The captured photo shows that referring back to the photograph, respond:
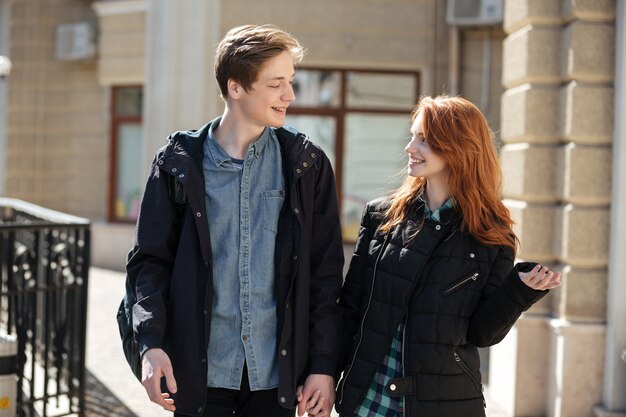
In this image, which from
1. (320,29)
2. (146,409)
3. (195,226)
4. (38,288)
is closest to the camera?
(195,226)

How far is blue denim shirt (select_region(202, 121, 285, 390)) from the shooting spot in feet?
10.5

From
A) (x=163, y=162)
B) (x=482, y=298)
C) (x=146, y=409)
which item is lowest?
(x=146, y=409)

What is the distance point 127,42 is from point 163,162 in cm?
1377

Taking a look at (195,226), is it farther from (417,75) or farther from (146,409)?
(417,75)

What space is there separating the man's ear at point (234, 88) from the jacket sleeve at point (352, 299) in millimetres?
702

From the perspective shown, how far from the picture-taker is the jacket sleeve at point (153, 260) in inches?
125

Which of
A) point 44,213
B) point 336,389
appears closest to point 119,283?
point 44,213

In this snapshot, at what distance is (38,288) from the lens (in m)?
6.21

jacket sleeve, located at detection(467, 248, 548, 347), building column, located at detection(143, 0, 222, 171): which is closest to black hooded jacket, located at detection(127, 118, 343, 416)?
jacket sleeve, located at detection(467, 248, 548, 347)

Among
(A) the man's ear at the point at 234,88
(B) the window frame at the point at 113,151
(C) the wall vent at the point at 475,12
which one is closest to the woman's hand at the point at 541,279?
(A) the man's ear at the point at 234,88

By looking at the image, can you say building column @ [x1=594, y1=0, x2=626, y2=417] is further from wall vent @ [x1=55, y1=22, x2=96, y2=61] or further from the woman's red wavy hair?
wall vent @ [x1=55, y1=22, x2=96, y2=61]

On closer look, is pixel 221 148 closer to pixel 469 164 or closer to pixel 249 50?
pixel 249 50

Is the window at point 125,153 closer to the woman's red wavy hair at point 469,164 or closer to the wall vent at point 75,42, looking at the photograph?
the wall vent at point 75,42

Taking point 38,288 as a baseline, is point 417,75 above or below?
above
